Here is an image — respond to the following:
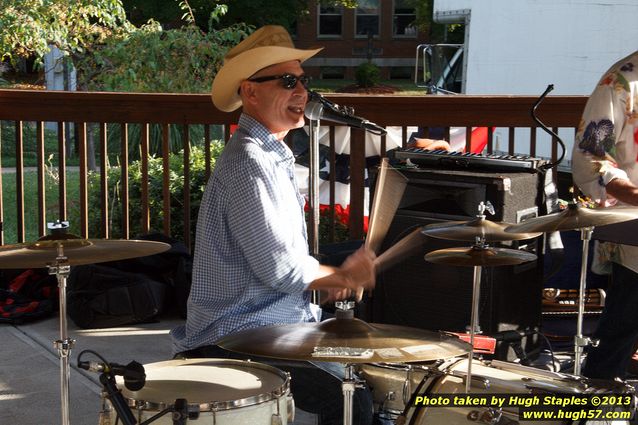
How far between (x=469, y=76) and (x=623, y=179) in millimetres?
7529

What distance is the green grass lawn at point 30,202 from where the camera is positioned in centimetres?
1066

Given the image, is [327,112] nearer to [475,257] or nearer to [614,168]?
[475,257]

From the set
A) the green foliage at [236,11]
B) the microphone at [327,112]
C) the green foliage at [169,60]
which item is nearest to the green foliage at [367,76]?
the green foliage at [236,11]

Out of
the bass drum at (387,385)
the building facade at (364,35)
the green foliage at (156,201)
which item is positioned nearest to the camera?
the bass drum at (387,385)

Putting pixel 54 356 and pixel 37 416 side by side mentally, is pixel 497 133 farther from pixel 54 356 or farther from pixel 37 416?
pixel 37 416

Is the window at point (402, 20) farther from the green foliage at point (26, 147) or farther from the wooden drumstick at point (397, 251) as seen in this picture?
the wooden drumstick at point (397, 251)

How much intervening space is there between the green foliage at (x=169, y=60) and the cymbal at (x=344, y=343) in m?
6.59

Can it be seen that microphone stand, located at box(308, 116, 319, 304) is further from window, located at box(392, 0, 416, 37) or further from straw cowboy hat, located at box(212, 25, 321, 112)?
window, located at box(392, 0, 416, 37)

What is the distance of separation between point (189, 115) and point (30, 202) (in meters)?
6.97

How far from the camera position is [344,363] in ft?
9.17

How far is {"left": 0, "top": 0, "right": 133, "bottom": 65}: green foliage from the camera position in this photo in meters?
10.9

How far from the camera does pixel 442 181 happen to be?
4918 mm

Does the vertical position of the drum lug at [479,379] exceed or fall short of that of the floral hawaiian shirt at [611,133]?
it falls short

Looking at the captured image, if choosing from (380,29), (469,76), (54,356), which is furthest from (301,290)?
(380,29)
